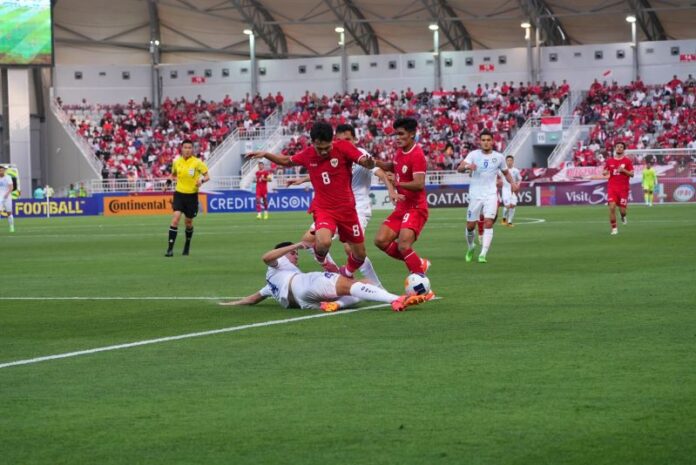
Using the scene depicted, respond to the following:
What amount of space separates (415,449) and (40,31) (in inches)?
2381

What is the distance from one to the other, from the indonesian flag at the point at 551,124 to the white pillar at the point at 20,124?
2878 centimetres

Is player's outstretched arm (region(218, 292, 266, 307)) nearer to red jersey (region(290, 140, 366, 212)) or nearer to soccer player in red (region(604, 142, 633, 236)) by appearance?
red jersey (region(290, 140, 366, 212))

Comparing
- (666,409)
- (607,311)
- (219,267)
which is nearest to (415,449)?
(666,409)

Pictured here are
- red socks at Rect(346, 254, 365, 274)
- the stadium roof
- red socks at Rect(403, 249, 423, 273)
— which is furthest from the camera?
the stadium roof

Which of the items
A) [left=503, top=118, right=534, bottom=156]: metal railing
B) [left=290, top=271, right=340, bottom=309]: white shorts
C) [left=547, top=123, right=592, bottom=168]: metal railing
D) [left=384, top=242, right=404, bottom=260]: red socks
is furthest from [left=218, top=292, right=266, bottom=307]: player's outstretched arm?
[left=503, top=118, right=534, bottom=156]: metal railing

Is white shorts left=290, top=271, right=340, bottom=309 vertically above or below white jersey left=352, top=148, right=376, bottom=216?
below

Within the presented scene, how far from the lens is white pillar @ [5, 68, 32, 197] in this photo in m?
70.6

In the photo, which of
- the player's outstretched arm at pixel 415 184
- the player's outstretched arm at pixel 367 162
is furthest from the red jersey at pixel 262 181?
the player's outstretched arm at pixel 367 162

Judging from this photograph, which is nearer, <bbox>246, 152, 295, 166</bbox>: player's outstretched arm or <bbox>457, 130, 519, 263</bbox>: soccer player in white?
<bbox>246, 152, 295, 166</bbox>: player's outstretched arm

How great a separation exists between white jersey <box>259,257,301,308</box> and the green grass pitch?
19 centimetres

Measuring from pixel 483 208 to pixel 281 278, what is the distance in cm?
984

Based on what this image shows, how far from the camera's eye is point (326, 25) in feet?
266

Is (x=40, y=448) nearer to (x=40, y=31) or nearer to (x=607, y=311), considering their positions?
(x=607, y=311)

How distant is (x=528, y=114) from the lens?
2815 inches
